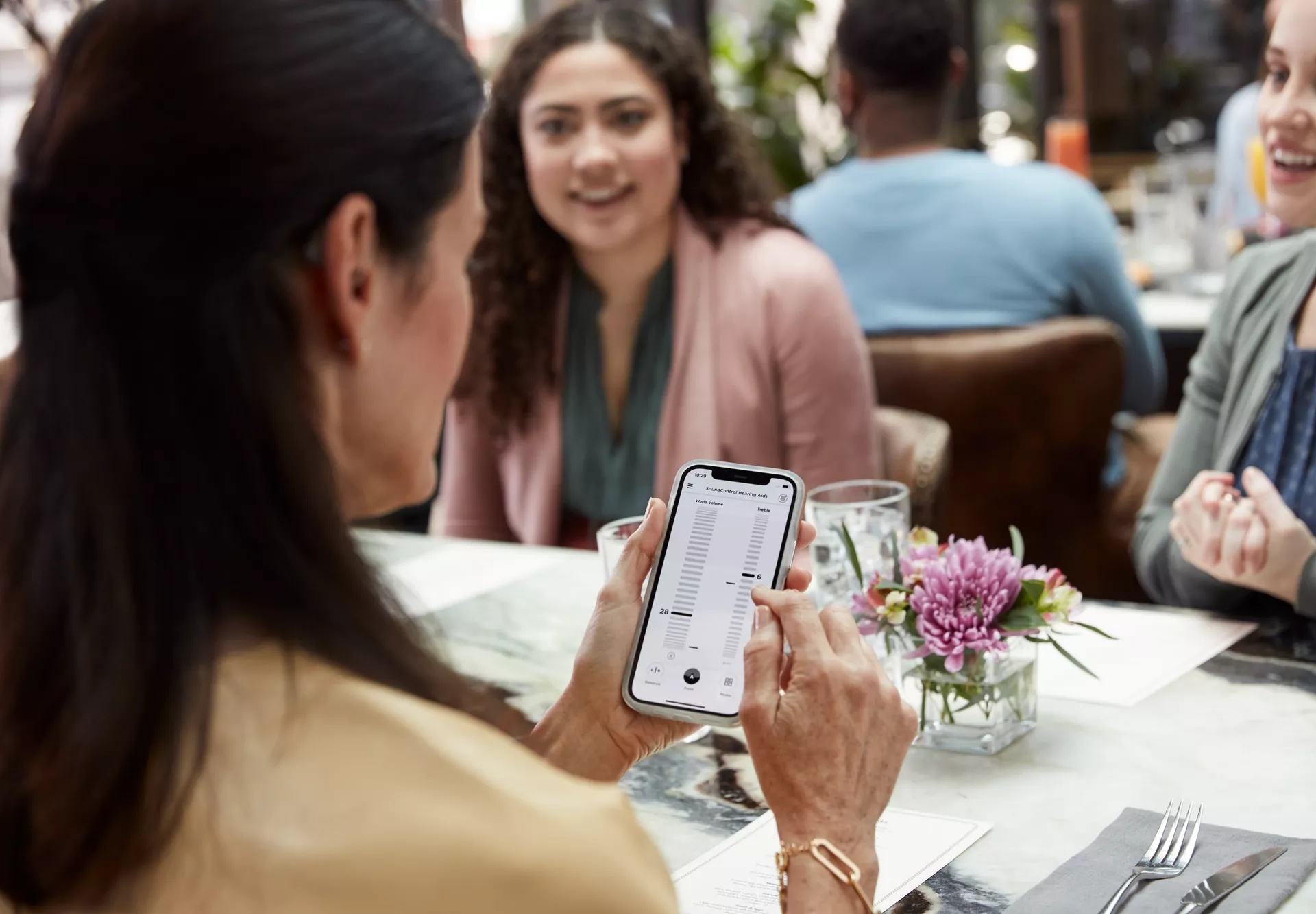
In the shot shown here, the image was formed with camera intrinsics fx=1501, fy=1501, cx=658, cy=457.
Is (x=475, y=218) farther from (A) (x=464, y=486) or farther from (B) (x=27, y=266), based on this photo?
(A) (x=464, y=486)

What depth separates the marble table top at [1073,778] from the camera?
1061 mm

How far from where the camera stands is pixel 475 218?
0.91m

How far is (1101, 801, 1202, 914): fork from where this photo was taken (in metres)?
0.98

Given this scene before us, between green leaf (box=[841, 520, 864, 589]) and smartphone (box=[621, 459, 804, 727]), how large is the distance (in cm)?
21

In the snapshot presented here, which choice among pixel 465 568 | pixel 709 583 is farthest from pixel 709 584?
pixel 465 568

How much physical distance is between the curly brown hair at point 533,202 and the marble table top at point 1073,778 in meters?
1.04

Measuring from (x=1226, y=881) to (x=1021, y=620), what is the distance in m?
0.32

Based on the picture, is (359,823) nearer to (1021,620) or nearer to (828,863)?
(828,863)

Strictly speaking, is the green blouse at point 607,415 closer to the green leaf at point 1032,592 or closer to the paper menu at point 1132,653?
the paper menu at point 1132,653

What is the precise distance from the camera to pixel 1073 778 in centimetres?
120

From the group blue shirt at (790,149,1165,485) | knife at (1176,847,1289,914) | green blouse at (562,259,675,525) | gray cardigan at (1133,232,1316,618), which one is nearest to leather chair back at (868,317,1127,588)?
blue shirt at (790,149,1165,485)

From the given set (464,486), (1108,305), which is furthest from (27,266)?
(1108,305)

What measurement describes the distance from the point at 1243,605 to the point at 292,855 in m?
1.37

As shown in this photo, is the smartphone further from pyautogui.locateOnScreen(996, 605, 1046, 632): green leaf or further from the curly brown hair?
the curly brown hair
